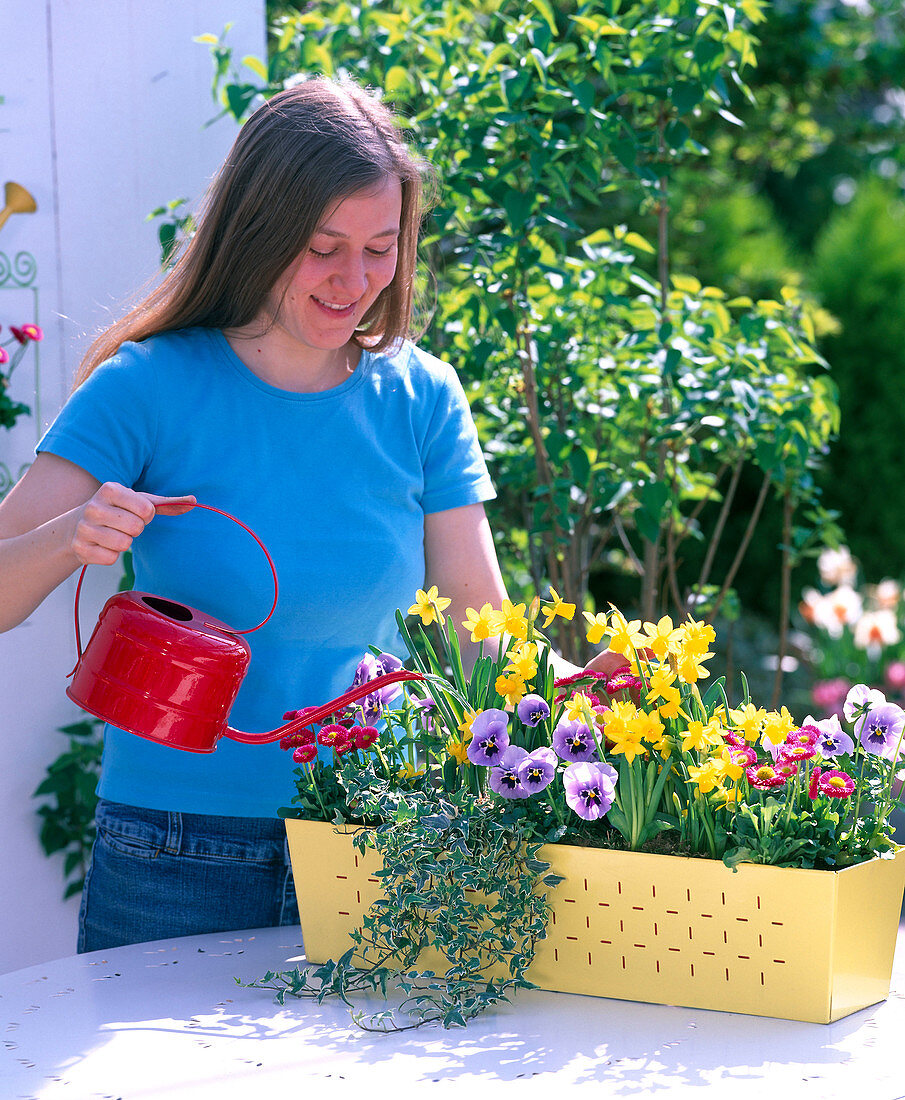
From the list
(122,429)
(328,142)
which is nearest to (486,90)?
(328,142)

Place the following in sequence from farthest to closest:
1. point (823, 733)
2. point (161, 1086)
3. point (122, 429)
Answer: point (122, 429), point (823, 733), point (161, 1086)

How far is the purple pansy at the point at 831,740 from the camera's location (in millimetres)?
1164

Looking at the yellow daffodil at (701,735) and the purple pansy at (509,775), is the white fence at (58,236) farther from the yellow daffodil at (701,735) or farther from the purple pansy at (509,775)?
the yellow daffodil at (701,735)

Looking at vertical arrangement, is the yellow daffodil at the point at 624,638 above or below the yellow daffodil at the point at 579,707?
above

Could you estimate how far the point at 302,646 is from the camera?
147 centimetres

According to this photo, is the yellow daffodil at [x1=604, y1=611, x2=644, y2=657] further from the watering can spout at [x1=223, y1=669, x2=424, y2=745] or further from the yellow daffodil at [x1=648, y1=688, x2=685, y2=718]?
the watering can spout at [x1=223, y1=669, x2=424, y2=745]

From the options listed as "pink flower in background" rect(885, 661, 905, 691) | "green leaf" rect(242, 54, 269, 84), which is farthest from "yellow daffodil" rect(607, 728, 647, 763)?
"pink flower in background" rect(885, 661, 905, 691)

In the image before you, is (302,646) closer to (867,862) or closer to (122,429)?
(122,429)

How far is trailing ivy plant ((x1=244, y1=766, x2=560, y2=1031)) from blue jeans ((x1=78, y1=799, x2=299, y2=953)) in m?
0.26

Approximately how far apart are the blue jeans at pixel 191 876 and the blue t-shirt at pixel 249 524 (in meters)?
0.02

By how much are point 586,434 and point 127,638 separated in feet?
4.23

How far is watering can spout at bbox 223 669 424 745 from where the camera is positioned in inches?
48.8

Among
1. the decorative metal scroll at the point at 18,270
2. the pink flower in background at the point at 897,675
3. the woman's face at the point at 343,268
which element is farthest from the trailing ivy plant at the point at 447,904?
the pink flower in background at the point at 897,675

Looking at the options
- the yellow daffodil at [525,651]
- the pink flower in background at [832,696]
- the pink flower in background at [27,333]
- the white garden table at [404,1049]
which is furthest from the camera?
the pink flower in background at [832,696]
